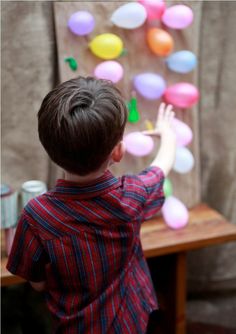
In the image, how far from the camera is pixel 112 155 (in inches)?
33.4

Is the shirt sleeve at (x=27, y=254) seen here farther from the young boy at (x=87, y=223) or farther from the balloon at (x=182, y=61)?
the balloon at (x=182, y=61)

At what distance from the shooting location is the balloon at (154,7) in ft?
4.13

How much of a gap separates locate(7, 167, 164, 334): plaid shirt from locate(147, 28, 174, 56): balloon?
1.53 ft

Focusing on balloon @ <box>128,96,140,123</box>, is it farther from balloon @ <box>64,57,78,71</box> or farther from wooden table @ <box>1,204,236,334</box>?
wooden table @ <box>1,204,236,334</box>

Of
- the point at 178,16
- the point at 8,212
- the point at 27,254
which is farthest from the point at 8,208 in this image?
the point at 178,16

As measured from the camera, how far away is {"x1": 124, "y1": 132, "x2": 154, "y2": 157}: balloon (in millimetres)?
1264

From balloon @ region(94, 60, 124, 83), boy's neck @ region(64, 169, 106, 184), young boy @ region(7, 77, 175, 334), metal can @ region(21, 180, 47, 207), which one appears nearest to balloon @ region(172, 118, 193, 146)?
balloon @ region(94, 60, 124, 83)

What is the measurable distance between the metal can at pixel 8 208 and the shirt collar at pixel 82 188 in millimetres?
369

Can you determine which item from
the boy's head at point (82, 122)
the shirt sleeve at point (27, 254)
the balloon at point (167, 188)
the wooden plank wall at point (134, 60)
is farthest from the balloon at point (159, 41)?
the shirt sleeve at point (27, 254)

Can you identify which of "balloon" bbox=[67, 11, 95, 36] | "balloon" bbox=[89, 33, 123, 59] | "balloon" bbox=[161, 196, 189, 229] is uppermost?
"balloon" bbox=[67, 11, 95, 36]

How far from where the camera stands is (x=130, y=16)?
123 centimetres

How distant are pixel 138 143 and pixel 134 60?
0.27 m

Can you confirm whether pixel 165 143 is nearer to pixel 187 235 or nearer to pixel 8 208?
pixel 187 235

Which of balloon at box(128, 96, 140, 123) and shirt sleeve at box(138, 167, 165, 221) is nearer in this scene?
shirt sleeve at box(138, 167, 165, 221)
